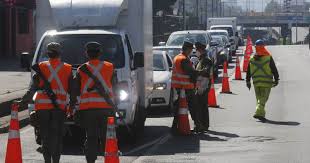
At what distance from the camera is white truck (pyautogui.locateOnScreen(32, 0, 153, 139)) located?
12258 mm

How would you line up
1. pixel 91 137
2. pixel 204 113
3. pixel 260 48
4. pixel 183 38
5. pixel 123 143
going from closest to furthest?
pixel 91 137
pixel 123 143
pixel 204 113
pixel 260 48
pixel 183 38

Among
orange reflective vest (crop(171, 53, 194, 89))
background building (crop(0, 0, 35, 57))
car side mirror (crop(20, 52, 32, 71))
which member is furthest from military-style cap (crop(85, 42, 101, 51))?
background building (crop(0, 0, 35, 57))

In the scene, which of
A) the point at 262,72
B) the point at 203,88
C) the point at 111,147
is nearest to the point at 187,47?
the point at 203,88

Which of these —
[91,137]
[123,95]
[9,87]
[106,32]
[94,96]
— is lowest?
[9,87]

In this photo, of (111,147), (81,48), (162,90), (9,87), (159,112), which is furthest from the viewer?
(9,87)

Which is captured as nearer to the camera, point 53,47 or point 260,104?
point 53,47

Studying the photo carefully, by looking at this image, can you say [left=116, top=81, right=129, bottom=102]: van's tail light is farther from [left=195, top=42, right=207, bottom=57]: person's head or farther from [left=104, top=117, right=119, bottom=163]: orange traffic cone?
[left=104, top=117, right=119, bottom=163]: orange traffic cone

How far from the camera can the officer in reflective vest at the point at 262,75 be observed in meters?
15.4

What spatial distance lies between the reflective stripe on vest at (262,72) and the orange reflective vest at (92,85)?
22.9 ft

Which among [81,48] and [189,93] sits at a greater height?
[81,48]

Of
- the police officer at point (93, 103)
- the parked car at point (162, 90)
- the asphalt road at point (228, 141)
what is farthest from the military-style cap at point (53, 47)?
the parked car at point (162, 90)

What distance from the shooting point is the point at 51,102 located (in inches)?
352

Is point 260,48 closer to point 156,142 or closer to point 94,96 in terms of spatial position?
point 156,142

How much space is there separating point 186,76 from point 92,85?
456 centimetres
